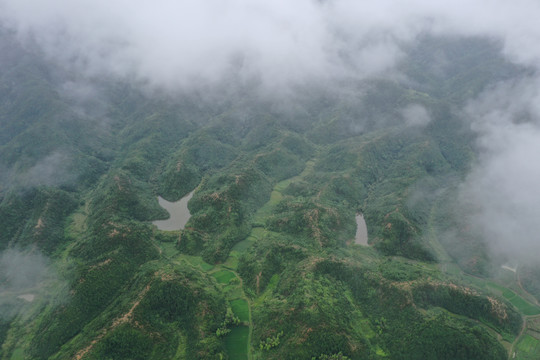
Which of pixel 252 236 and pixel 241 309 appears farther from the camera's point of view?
pixel 252 236

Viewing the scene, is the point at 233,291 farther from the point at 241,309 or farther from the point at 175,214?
the point at 175,214

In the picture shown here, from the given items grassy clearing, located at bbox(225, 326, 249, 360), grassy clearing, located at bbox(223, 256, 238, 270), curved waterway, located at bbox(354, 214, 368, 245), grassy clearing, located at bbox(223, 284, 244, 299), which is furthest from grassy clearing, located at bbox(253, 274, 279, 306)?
curved waterway, located at bbox(354, 214, 368, 245)

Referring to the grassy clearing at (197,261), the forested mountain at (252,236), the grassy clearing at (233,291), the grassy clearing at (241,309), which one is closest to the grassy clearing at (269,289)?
the forested mountain at (252,236)

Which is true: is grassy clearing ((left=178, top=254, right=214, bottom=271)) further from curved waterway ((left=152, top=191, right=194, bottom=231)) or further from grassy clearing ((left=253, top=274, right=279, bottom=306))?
grassy clearing ((left=253, top=274, right=279, bottom=306))

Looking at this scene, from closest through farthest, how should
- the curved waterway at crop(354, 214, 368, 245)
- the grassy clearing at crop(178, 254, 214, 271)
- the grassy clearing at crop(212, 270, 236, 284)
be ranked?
the grassy clearing at crop(212, 270, 236, 284)
the grassy clearing at crop(178, 254, 214, 271)
the curved waterway at crop(354, 214, 368, 245)

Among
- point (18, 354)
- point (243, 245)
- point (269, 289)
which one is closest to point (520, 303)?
point (269, 289)

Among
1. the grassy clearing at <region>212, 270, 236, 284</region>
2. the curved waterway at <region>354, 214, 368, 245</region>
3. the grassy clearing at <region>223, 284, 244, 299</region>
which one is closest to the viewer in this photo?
the grassy clearing at <region>223, 284, 244, 299</region>
